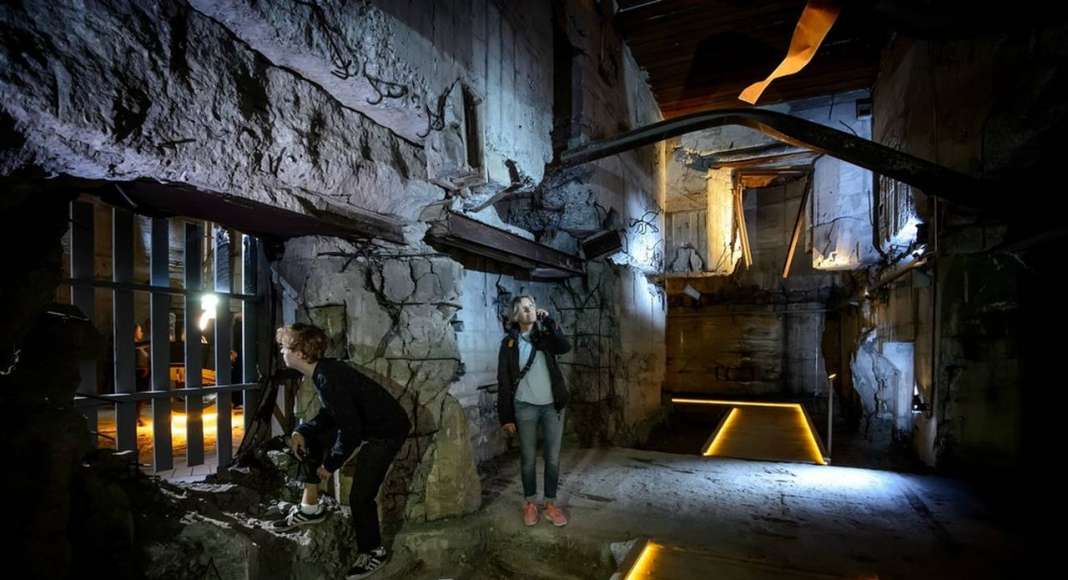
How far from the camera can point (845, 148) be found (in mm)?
4180

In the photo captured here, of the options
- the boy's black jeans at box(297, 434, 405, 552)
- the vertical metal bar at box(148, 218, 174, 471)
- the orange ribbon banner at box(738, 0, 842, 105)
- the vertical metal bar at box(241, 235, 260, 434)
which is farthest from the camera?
the orange ribbon banner at box(738, 0, 842, 105)

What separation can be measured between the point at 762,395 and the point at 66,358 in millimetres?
13910

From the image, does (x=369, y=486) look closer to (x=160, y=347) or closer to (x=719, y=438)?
(x=160, y=347)

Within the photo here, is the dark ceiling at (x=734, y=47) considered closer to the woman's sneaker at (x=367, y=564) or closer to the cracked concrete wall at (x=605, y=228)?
the cracked concrete wall at (x=605, y=228)

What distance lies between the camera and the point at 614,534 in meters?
3.57

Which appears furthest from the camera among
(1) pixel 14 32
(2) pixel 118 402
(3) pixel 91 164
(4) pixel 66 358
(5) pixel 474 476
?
(5) pixel 474 476

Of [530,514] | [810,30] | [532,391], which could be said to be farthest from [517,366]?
[810,30]

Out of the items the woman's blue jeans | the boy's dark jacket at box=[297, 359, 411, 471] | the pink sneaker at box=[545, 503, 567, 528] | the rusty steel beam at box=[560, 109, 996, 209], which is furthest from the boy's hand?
the rusty steel beam at box=[560, 109, 996, 209]

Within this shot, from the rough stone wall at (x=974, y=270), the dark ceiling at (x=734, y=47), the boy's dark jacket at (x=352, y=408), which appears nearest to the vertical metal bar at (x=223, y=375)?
the boy's dark jacket at (x=352, y=408)

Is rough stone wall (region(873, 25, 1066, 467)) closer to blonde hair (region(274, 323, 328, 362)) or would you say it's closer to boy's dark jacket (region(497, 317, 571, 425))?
boy's dark jacket (region(497, 317, 571, 425))

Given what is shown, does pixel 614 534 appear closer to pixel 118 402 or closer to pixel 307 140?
pixel 307 140

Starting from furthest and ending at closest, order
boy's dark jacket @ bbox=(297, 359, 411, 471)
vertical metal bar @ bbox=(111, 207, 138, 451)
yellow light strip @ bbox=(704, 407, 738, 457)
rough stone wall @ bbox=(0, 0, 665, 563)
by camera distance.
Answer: yellow light strip @ bbox=(704, 407, 738, 457) < vertical metal bar @ bbox=(111, 207, 138, 451) < boy's dark jacket @ bbox=(297, 359, 411, 471) < rough stone wall @ bbox=(0, 0, 665, 563)

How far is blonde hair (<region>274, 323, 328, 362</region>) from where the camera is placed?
10.00 ft

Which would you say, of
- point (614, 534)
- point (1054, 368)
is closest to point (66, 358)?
point (614, 534)
